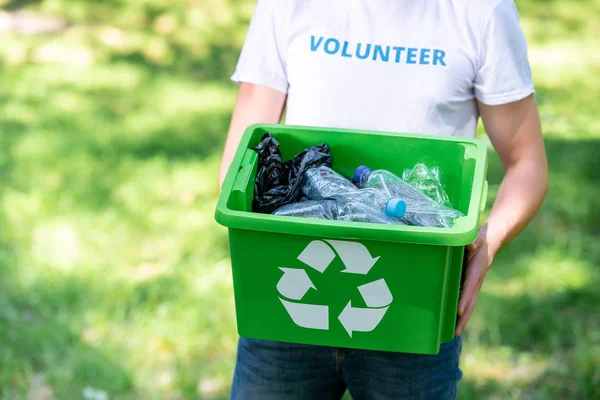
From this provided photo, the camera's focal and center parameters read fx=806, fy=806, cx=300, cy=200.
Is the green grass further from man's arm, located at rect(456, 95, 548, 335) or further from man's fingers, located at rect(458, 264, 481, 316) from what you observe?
man's fingers, located at rect(458, 264, 481, 316)

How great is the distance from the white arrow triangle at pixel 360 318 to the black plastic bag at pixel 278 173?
234 mm

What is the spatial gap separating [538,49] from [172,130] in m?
3.14

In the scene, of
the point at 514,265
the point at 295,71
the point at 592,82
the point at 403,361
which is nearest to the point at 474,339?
the point at 514,265

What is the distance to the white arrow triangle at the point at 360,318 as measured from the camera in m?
1.41

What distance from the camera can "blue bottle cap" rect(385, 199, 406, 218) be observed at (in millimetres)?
1372

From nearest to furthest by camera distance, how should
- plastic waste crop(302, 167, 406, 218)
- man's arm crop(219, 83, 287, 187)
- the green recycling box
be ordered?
the green recycling box
plastic waste crop(302, 167, 406, 218)
man's arm crop(219, 83, 287, 187)

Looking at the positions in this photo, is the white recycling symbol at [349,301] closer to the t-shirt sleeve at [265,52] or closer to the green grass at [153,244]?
the t-shirt sleeve at [265,52]

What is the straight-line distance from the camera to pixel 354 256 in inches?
53.3

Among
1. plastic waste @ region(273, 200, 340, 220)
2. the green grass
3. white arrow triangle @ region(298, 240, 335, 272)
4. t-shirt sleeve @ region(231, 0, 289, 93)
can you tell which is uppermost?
t-shirt sleeve @ region(231, 0, 289, 93)

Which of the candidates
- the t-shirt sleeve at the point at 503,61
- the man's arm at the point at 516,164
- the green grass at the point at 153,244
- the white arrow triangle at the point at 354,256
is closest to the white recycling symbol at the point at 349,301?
the white arrow triangle at the point at 354,256

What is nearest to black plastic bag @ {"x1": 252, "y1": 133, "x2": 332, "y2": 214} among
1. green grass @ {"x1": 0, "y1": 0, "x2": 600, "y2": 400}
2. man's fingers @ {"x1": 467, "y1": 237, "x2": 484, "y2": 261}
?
man's fingers @ {"x1": 467, "y1": 237, "x2": 484, "y2": 261}

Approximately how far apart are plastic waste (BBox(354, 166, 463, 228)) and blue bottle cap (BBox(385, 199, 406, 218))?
39 mm

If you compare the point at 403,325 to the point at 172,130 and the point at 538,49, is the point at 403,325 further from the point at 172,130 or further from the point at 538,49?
the point at 538,49

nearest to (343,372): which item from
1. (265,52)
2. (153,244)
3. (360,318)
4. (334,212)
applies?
(360,318)
